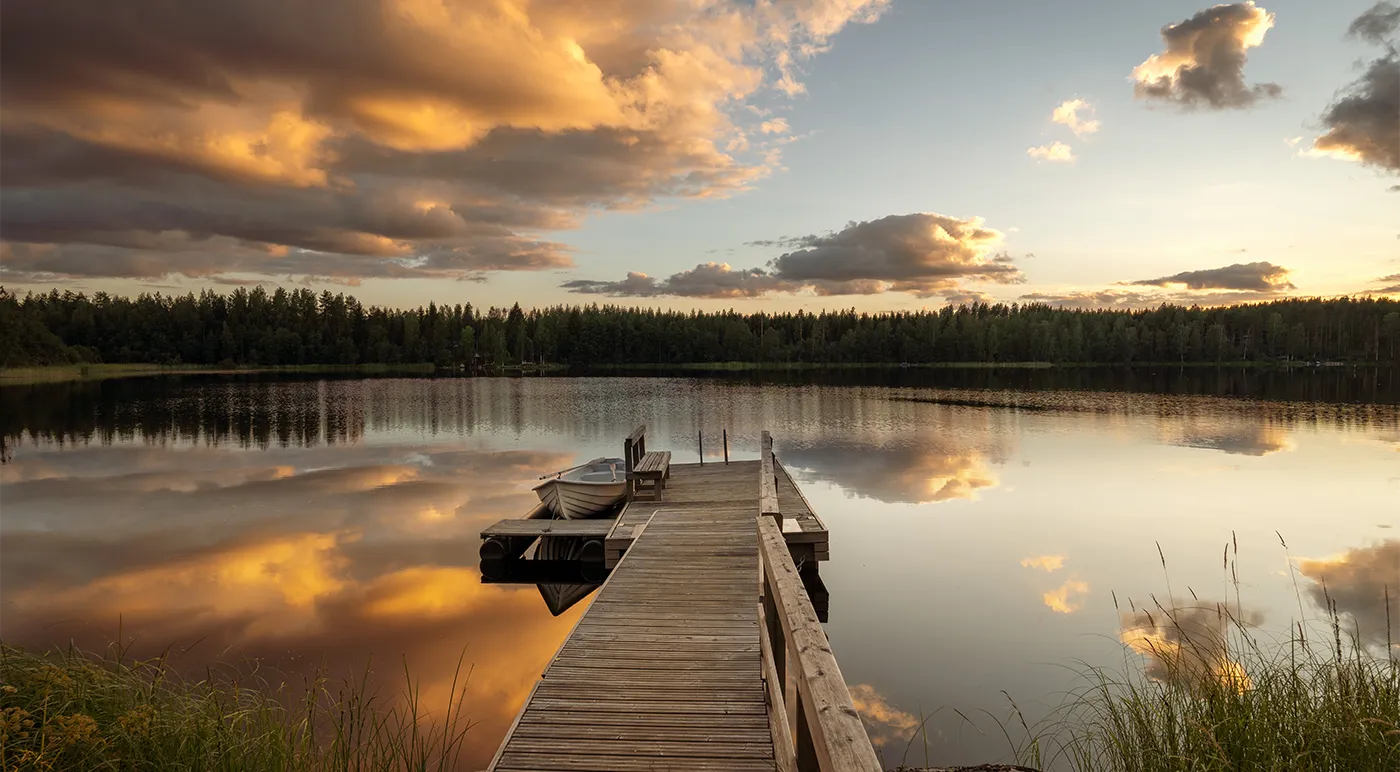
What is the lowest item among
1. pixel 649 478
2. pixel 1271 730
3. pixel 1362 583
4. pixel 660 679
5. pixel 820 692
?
pixel 1362 583

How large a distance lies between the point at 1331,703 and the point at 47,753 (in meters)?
7.43

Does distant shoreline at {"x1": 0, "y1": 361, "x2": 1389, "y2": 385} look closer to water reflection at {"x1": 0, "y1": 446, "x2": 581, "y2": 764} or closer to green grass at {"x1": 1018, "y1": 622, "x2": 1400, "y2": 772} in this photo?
water reflection at {"x1": 0, "y1": 446, "x2": 581, "y2": 764}

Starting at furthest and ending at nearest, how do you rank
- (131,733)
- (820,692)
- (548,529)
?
(548,529) → (131,733) → (820,692)

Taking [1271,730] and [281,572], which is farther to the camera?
Answer: [281,572]

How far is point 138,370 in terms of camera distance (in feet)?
317

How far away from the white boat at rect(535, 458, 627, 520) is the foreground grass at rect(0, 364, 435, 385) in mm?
77519

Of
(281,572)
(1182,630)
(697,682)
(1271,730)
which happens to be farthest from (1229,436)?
(281,572)

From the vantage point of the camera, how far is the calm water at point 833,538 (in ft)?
30.8

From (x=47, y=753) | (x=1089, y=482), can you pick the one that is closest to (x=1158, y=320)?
(x=1089, y=482)

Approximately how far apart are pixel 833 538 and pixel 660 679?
1003 cm

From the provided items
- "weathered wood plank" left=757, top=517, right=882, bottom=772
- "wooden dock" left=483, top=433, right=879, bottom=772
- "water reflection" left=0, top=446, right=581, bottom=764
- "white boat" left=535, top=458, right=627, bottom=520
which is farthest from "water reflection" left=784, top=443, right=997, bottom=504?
"weathered wood plank" left=757, top=517, right=882, bottom=772

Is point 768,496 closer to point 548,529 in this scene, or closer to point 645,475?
point 548,529

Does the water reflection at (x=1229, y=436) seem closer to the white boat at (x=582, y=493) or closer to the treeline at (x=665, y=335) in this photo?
the white boat at (x=582, y=493)

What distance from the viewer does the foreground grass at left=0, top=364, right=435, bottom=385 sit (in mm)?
70062
